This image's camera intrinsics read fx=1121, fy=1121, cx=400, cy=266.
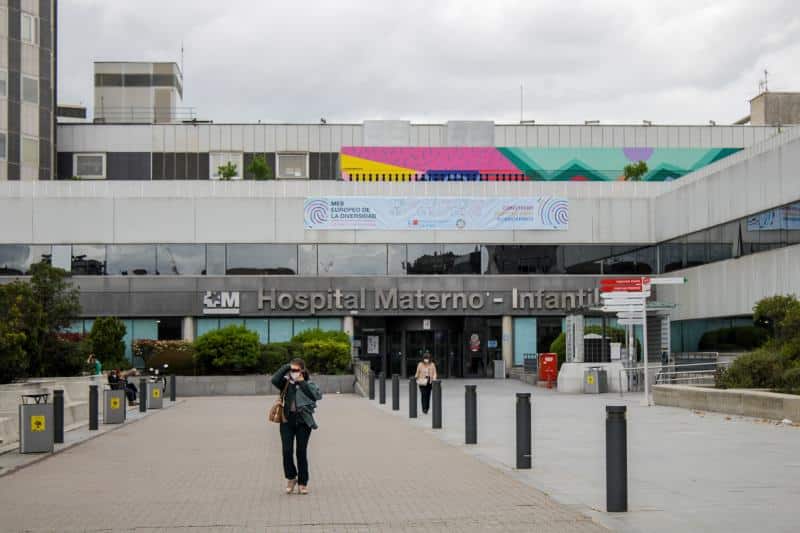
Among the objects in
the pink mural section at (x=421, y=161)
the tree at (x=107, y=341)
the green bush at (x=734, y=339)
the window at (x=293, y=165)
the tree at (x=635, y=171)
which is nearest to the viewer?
the tree at (x=107, y=341)

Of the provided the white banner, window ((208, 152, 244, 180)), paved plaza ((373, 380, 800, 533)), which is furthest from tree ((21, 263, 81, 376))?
window ((208, 152, 244, 180))

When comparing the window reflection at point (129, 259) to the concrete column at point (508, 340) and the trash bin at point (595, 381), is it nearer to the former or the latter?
the concrete column at point (508, 340)

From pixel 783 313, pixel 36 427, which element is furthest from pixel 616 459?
→ pixel 783 313

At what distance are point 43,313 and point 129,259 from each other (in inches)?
928

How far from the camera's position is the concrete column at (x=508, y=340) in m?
55.7

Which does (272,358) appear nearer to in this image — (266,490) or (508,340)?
(508,340)

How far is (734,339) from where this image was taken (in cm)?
4572

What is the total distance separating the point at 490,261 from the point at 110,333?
20.2 metres

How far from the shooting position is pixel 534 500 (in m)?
11.9

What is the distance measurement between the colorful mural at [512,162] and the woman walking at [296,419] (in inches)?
1956

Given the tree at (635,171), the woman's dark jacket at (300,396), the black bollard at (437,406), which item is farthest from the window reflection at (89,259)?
the woman's dark jacket at (300,396)

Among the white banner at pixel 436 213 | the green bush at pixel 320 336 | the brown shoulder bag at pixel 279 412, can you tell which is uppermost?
the white banner at pixel 436 213

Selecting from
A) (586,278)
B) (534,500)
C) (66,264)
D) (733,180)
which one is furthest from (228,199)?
(534,500)

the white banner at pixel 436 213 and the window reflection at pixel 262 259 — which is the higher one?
the white banner at pixel 436 213
